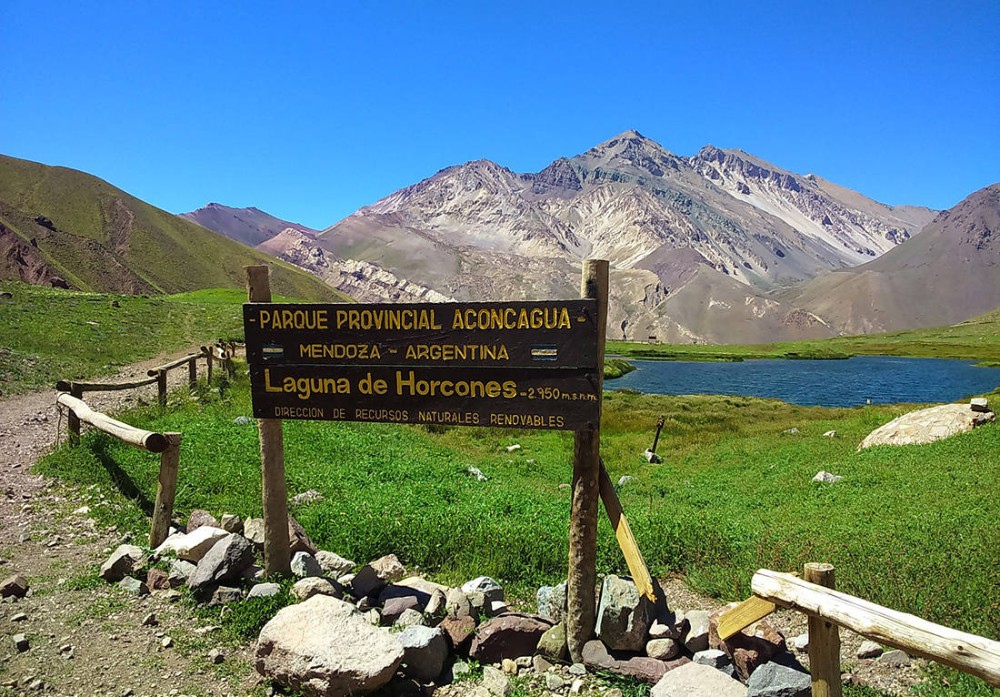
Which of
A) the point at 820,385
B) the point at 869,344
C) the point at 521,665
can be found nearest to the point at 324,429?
the point at 521,665

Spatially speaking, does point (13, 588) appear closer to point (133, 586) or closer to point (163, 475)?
point (133, 586)

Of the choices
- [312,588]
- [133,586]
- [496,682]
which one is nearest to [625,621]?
[496,682]

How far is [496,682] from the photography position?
18.8ft

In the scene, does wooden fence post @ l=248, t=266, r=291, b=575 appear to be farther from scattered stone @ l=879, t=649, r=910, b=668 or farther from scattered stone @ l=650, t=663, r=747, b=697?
scattered stone @ l=879, t=649, r=910, b=668

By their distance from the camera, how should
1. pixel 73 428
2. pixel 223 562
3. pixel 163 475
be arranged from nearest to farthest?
pixel 223 562 < pixel 163 475 < pixel 73 428

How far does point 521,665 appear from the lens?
607 centimetres

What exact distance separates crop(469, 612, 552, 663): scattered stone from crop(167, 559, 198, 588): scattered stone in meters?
3.72

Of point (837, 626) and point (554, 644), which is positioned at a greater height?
point (837, 626)

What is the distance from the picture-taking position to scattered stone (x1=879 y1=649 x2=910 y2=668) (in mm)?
5891

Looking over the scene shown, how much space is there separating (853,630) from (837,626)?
19.0 inches

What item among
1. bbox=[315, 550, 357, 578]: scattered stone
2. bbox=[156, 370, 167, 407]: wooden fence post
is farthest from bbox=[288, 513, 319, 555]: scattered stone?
bbox=[156, 370, 167, 407]: wooden fence post

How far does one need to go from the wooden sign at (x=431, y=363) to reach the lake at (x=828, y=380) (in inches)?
2663

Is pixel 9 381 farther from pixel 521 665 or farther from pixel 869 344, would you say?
pixel 869 344

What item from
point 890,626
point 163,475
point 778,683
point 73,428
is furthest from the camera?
point 73,428
